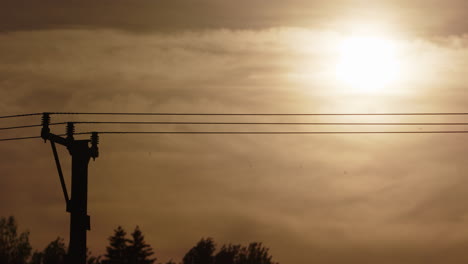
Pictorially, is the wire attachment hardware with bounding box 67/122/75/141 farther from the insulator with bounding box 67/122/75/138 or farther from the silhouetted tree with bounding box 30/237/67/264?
the silhouetted tree with bounding box 30/237/67/264

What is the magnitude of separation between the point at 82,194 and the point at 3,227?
95.4 metres

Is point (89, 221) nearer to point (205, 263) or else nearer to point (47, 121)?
point (47, 121)

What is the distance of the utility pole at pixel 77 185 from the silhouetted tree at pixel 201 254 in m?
114

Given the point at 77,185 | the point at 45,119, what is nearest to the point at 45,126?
the point at 45,119

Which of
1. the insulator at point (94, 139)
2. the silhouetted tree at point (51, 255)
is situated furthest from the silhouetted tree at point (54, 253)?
Result: the insulator at point (94, 139)

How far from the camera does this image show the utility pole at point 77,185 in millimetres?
34312

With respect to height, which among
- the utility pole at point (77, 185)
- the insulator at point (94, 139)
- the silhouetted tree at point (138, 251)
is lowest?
the utility pole at point (77, 185)

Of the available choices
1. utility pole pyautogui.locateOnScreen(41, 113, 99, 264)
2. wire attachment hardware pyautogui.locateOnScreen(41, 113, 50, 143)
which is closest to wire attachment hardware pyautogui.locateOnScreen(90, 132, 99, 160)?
utility pole pyautogui.locateOnScreen(41, 113, 99, 264)

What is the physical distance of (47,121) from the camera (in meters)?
36.1

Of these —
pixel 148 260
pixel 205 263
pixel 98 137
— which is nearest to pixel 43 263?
pixel 148 260

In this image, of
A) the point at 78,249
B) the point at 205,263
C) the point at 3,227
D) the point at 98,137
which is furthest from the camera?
the point at 205,263

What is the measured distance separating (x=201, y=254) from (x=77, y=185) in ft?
382

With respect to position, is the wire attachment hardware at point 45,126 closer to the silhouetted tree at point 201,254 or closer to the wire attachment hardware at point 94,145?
the wire attachment hardware at point 94,145

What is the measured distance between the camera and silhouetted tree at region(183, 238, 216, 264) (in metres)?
149
